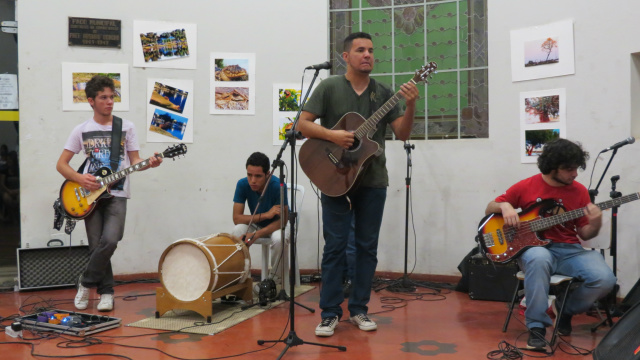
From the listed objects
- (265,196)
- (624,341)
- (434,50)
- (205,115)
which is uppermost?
(434,50)

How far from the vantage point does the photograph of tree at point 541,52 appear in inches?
194

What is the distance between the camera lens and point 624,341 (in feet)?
8.34

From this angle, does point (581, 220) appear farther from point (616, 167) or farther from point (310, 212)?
point (310, 212)

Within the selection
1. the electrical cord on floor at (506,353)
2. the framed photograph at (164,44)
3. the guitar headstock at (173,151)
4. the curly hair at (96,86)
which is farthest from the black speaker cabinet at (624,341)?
the framed photograph at (164,44)

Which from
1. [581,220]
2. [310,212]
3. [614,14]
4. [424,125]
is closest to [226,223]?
[310,212]

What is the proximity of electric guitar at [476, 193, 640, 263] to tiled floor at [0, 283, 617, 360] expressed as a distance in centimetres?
55

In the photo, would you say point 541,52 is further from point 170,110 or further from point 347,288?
point 170,110

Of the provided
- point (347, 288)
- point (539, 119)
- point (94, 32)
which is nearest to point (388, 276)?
point (347, 288)

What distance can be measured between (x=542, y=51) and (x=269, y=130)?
262 centimetres

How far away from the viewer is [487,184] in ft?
17.5

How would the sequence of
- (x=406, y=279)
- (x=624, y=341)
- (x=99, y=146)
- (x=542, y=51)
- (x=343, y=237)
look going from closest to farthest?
1. (x=624, y=341)
2. (x=343, y=237)
3. (x=99, y=146)
4. (x=542, y=51)
5. (x=406, y=279)

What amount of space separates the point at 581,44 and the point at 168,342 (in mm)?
3890

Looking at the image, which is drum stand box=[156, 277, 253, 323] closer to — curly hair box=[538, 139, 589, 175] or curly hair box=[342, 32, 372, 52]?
curly hair box=[342, 32, 372, 52]

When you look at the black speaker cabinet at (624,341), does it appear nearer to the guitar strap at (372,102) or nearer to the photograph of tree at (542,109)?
the guitar strap at (372,102)
